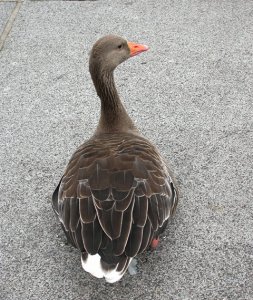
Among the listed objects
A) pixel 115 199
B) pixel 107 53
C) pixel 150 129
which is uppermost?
pixel 107 53

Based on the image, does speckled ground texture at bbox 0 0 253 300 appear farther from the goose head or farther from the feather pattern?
the goose head

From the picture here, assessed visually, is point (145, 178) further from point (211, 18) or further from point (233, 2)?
point (233, 2)

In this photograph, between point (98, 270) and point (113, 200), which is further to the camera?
point (113, 200)

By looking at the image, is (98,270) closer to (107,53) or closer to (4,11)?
(107,53)

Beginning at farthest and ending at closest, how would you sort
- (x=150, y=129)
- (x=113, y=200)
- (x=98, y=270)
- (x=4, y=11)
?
(x=4, y=11)
(x=150, y=129)
(x=113, y=200)
(x=98, y=270)

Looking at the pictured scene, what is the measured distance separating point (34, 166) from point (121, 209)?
1.23 meters

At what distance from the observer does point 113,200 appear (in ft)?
7.57

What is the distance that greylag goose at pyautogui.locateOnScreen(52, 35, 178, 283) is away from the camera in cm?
221

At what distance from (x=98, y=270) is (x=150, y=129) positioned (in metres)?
1.58

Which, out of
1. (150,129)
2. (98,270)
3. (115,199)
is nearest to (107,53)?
(150,129)

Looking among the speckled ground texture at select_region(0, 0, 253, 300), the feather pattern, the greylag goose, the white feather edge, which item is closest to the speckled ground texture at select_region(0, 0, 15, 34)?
the speckled ground texture at select_region(0, 0, 253, 300)

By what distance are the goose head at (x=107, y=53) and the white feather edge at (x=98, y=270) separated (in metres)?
1.18

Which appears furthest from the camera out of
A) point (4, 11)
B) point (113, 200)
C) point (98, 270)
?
point (4, 11)

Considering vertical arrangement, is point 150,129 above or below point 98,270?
below
